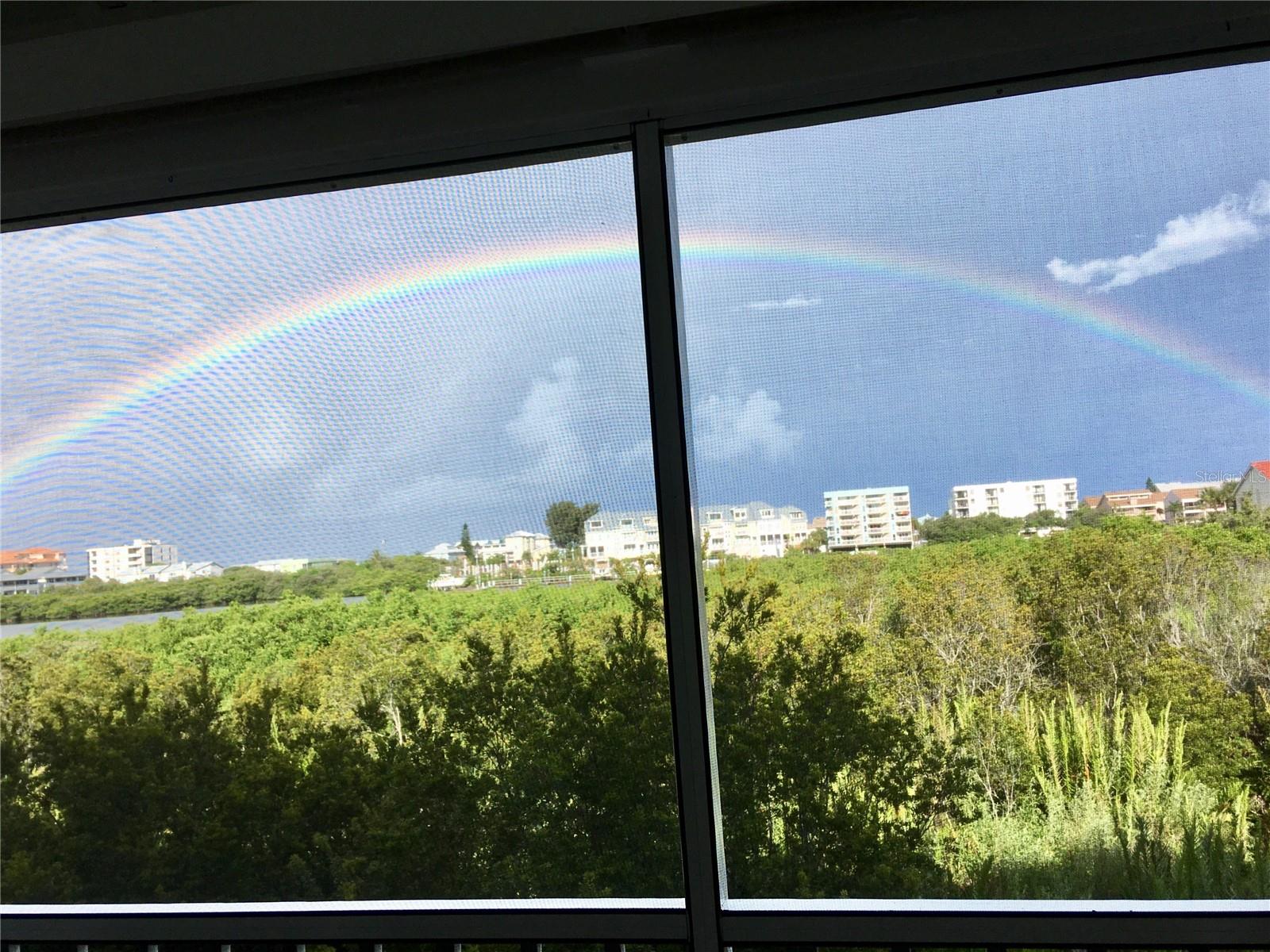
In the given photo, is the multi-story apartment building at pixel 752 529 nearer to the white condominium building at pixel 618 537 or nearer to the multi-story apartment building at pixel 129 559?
the white condominium building at pixel 618 537

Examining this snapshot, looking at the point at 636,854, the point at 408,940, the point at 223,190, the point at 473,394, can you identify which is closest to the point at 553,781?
the point at 636,854

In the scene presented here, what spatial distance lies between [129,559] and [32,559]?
0.33m

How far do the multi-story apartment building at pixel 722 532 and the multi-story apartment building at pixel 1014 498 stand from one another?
345 millimetres

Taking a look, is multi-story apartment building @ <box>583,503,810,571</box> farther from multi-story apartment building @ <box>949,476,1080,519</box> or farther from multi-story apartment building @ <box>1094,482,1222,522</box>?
multi-story apartment building @ <box>1094,482,1222,522</box>

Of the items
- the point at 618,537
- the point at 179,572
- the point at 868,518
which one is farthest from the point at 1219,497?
the point at 179,572

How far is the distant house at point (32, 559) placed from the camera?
227 cm

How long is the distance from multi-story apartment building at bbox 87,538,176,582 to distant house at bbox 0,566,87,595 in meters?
0.06

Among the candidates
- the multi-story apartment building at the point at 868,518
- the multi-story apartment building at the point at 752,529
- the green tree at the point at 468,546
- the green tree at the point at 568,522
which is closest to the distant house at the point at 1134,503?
the multi-story apartment building at the point at 868,518

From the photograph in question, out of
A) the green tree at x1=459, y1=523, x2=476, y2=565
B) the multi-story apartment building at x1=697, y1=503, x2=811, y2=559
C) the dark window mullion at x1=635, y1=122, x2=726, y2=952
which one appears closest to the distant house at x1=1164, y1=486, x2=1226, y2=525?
the multi-story apartment building at x1=697, y1=503, x2=811, y2=559

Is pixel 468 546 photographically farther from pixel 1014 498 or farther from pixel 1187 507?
pixel 1187 507

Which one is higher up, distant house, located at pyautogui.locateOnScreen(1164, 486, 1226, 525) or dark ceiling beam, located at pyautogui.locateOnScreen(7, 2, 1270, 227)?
dark ceiling beam, located at pyautogui.locateOnScreen(7, 2, 1270, 227)

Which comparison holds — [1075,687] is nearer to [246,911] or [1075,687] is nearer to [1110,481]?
[1110,481]

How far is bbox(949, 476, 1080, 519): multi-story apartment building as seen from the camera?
1.70m

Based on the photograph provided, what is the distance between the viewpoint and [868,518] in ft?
5.91
